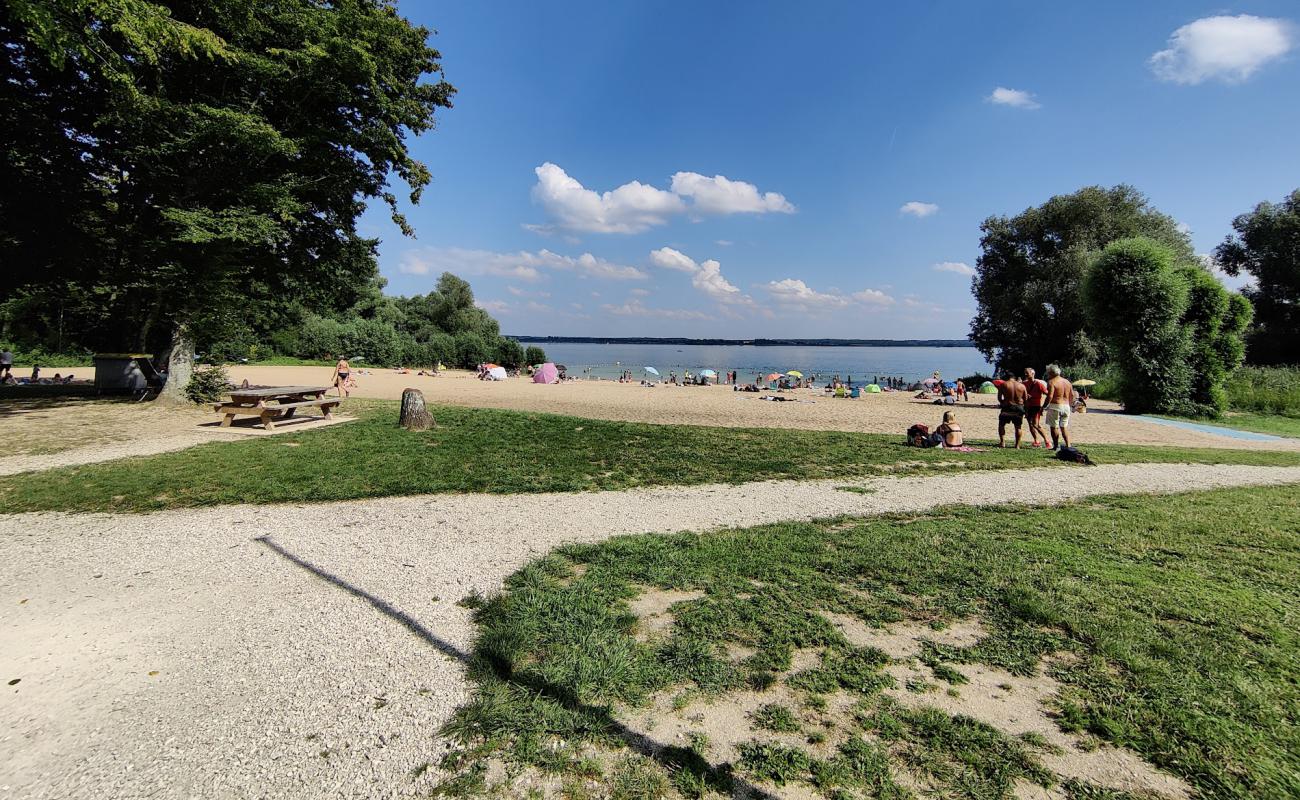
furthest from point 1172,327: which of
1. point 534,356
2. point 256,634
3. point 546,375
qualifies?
point 534,356

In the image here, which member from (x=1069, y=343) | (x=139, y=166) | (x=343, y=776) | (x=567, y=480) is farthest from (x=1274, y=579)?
(x=1069, y=343)

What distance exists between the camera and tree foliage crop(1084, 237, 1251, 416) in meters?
21.6

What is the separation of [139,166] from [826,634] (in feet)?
66.5

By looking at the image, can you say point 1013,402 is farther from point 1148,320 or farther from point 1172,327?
point 1172,327

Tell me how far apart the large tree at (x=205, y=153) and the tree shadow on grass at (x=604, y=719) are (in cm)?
1254

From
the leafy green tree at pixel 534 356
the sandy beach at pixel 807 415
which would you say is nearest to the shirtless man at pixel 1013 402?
the sandy beach at pixel 807 415

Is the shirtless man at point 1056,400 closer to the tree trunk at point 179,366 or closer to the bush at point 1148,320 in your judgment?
the bush at point 1148,320

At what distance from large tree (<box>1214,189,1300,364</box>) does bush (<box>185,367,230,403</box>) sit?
57.3 m

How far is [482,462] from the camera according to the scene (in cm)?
959

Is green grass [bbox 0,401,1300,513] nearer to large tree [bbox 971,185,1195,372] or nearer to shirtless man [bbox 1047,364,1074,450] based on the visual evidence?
shirtless man [bbox 1047,364,1074,450]

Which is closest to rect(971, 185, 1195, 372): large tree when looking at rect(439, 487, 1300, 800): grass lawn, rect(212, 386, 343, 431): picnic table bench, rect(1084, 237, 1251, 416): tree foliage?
rect(1084, 237, 1251, 416): tree foliage

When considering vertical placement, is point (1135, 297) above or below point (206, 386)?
above

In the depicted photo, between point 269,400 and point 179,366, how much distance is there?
14.2ft

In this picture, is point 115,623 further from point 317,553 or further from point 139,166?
point 139,166
